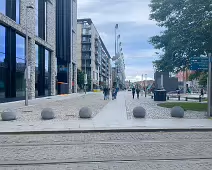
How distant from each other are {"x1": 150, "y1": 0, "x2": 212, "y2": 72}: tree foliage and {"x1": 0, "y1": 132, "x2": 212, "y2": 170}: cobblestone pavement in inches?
458

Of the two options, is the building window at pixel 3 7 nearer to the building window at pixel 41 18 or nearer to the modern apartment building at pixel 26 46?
the modern apartment building at pixel 26 46

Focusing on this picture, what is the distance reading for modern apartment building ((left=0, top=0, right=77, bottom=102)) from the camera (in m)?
28.9

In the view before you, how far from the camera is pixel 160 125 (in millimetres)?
13062

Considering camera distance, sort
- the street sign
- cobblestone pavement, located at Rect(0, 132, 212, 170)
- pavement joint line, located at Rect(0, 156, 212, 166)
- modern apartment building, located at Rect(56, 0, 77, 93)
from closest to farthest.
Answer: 1. cobblestone pavement, located at Rect(0, 132, 212, 170)
2. pavement joint line, located at Rect(0, 156, 212, 166)
3. the street sign
4. modern apartment building, located at Rect(56, 0, 77, 93)

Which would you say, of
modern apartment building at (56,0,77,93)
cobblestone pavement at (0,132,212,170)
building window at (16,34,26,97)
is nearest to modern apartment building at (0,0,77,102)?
building window at (16,34,26,97)

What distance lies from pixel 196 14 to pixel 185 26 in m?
1.23

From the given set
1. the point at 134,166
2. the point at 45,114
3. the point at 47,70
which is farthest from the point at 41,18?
the point at 134,166

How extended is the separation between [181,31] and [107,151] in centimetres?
1649

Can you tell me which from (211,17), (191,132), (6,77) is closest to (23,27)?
(6,77)

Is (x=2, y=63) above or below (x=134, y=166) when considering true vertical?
above

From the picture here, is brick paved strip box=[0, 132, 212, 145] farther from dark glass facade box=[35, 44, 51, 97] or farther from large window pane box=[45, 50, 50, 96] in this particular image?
large window pane box=[45, 50, 50, 96]

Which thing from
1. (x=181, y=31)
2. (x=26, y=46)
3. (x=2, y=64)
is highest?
(x=181, y=31)

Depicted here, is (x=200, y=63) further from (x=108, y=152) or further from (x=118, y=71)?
(x=118, y=71)

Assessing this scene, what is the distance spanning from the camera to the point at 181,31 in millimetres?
22203
